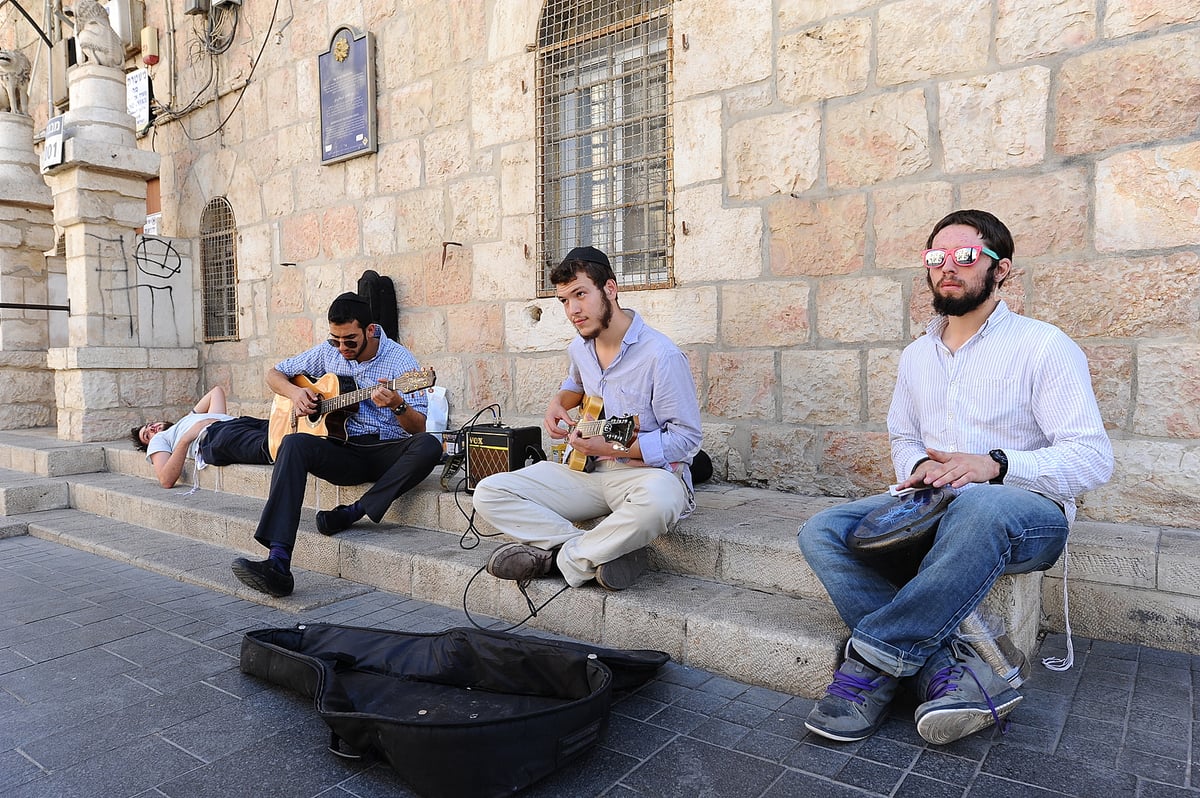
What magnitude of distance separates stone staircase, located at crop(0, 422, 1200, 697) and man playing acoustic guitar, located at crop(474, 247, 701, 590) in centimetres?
13

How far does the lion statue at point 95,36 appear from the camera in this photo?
7.27m

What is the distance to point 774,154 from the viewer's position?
4.25m

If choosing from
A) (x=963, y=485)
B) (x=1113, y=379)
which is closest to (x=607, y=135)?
(x=1113, y=379)

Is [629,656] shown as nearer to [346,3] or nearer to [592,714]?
[592,714]

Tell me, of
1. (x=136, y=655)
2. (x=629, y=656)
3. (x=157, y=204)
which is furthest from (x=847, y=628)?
(x=157, y=204)

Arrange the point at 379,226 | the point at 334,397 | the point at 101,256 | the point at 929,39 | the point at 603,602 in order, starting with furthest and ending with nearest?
1. the point at 101,256
2. the point at 379,226
3. the point at 334,397
4. the point at 929,39
5. the point at 603,602

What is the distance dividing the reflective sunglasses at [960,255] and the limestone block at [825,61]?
5.78 feet

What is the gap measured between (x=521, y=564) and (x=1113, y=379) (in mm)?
2587

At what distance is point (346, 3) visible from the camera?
6484 millimetres

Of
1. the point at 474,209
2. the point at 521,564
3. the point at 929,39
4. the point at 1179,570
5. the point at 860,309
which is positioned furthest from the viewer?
the point at 474,209

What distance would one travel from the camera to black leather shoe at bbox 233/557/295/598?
3.56 metres

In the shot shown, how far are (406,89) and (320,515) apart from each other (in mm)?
3526

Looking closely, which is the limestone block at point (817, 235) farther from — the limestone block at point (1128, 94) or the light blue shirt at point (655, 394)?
the light blue shirt at point (655, 394)

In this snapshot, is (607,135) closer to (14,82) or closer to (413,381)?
(413,381)
